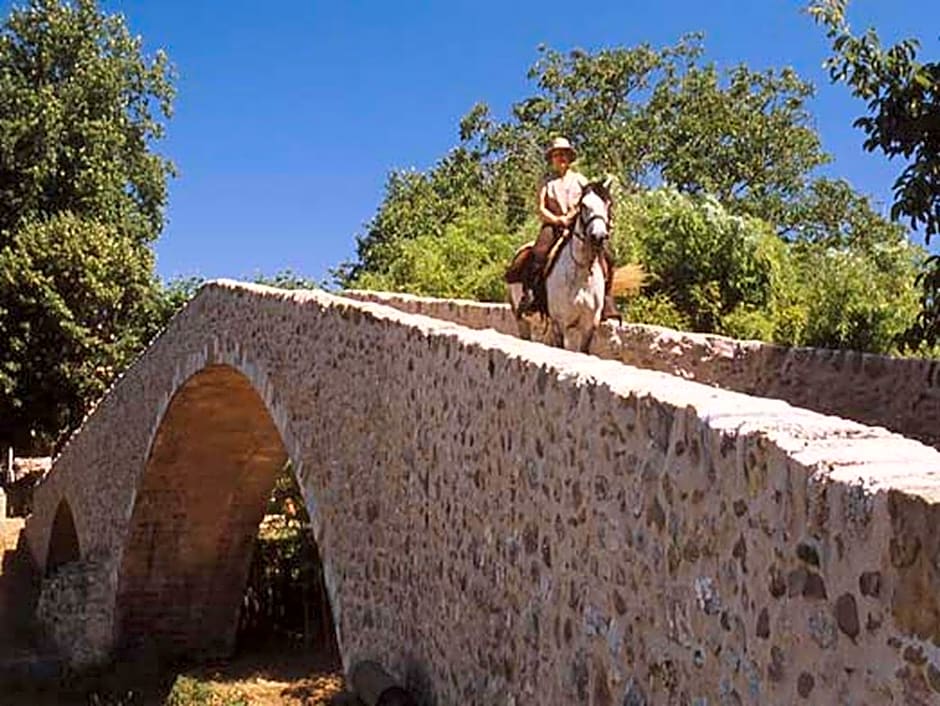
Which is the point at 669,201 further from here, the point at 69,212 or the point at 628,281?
the point at 69,212

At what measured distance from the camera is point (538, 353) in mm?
4988

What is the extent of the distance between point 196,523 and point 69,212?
13.2 m

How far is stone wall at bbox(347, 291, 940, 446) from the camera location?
765cm

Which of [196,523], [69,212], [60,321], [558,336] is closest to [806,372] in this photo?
[558,336]

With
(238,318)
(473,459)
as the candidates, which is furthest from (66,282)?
(473,459)

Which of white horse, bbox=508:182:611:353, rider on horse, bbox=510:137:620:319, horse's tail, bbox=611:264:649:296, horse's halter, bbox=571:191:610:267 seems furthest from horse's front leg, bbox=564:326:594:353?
horse's tail, bbox=611:264:649:296

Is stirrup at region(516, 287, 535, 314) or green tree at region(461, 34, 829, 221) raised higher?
green tree at region(461, 34, 829, 221)

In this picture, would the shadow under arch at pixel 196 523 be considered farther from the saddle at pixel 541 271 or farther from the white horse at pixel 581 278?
the white horse at pixel 581 278

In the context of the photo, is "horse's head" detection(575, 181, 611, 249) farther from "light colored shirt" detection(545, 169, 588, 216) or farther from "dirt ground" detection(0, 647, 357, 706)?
"dirt ground" detection(0, 647, 357, 706)

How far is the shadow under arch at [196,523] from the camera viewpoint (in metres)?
15.9

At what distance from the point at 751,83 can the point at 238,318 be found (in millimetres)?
23777

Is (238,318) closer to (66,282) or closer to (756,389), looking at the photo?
(756,389)

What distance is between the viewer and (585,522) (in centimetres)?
420

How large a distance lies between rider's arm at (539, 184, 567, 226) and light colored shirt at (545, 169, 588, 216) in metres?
0.01
